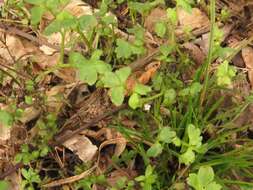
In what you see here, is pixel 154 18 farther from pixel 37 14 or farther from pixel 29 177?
pixel 29 177

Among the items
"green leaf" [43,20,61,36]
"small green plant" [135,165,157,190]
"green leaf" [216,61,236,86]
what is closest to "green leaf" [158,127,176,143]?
"small green plant" [135,165,157,190]

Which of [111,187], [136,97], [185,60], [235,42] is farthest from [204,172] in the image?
[235,42]

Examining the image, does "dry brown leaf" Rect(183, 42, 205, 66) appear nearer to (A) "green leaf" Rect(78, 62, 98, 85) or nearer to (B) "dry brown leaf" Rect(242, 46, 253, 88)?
(B) "dry brown leaf" Rect(242, 46, 253, 88)

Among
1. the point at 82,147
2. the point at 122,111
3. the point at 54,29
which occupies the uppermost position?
the point at 54,29

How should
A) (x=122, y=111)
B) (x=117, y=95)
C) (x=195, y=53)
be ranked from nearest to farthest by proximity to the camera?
1. (x=117, y=95)
2. (x=122, y=111)
3. (x=195, y=53)

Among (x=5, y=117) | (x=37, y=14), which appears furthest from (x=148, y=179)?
(x=37, y=14)

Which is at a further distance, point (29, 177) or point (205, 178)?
point (29, 177)

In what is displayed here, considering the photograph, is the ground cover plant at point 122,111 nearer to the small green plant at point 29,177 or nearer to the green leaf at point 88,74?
the small green plant at point 29,177

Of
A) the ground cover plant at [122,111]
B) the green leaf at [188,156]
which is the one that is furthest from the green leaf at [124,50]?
the green leaf at [188,156]

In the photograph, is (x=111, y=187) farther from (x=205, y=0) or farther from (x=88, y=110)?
(x=205, y=0)

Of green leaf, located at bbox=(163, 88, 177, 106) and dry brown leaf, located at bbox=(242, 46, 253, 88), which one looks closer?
green leaf, located at bbox=(163, 88, 177, 106)
